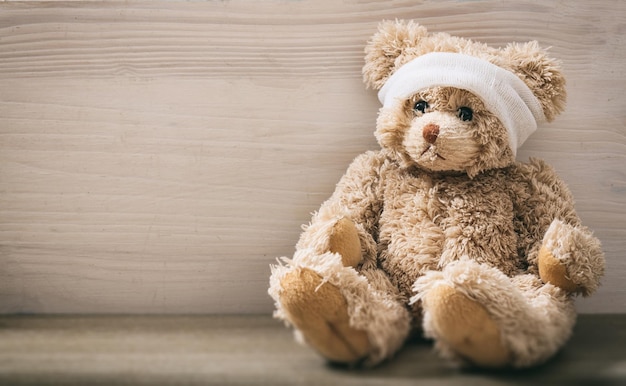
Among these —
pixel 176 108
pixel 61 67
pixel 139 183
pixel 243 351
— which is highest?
pixel 61 67

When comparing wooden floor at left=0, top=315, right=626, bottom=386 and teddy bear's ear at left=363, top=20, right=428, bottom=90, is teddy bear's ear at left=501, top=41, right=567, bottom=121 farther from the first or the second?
wooden floor at left=0, top=315, right=626, bottom=386

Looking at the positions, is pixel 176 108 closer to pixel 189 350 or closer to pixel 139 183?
pixel 139 183

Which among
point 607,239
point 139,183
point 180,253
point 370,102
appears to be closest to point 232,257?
point 180,253

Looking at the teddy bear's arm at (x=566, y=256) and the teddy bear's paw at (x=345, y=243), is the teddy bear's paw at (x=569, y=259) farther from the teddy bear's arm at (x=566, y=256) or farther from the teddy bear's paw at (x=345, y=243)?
the teddy bear's paw at (x=345, y=243)

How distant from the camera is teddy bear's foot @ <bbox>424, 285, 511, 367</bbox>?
0.73 meters

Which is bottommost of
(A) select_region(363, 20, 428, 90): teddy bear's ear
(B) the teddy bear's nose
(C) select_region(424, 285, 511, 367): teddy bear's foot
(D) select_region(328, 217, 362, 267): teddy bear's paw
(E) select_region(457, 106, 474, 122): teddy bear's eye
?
(C) select_region(424, 285, 511, 367): teddy bear's foot

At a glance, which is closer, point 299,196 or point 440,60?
point 440,60

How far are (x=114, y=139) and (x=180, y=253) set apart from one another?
22 cm

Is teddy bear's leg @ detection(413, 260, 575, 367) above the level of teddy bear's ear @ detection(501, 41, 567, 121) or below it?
below

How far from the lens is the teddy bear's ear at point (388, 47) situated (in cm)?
96

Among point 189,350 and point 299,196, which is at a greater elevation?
point 299,196

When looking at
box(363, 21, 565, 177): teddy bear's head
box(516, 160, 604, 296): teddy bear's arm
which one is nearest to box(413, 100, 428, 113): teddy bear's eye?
box(363, 21, 565, 177): teddy bear's head

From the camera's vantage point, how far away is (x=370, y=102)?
41.4 inches

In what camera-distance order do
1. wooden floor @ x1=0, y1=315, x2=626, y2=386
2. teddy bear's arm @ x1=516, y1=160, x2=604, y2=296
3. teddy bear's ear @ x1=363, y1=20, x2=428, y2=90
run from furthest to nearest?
1. teddy bear's ear @ x1=363, y1=20, x2=428, y2=90
2. teddy bear's arm @ x1=516, y1=160, x2=604, y2=296
3. wooden floor @ x1=0, y1=315, x2=626, y2=386
